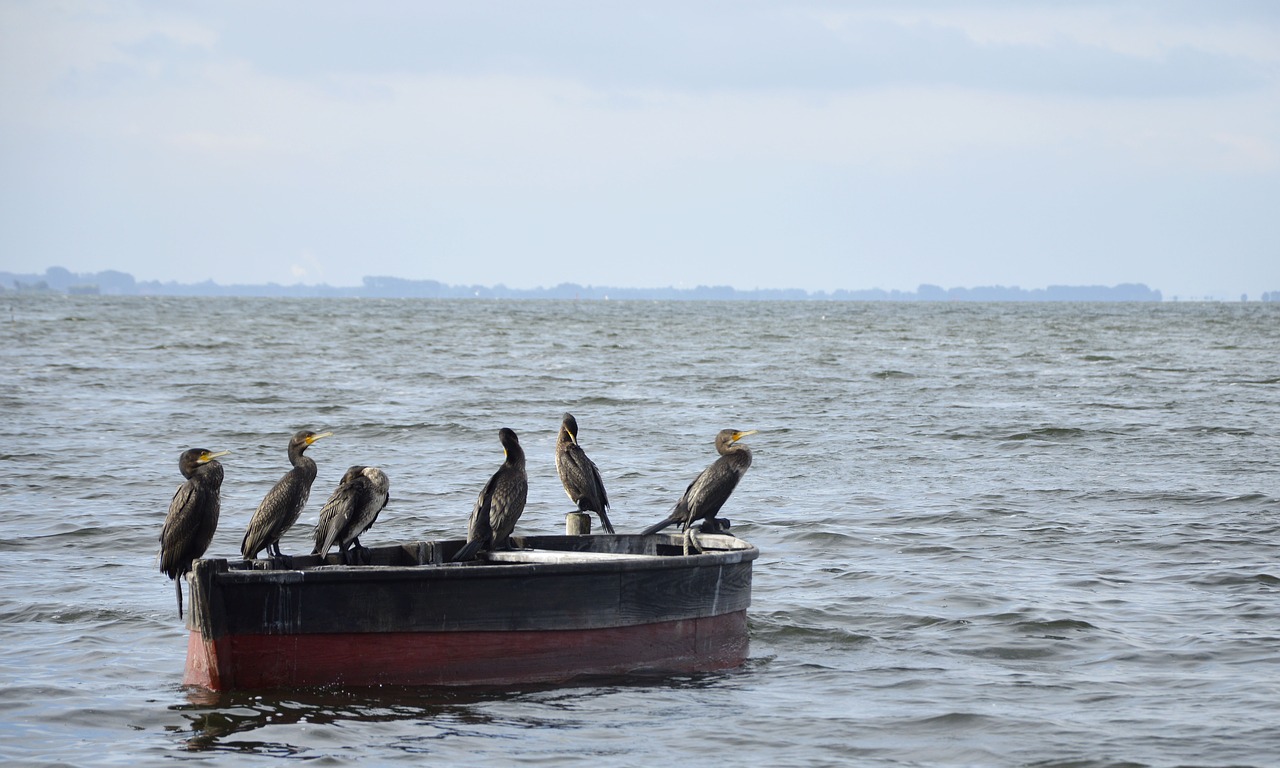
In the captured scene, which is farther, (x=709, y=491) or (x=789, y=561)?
(x=789, y=561)

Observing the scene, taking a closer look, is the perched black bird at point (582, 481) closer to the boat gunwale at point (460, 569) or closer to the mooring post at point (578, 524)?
the mooring post at point (578, 524)

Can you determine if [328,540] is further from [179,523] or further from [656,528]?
[656,528]

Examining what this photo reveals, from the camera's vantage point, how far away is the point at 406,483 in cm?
2052

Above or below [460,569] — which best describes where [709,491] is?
above

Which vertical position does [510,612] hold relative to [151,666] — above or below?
above

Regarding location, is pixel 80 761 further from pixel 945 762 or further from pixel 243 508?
pixel 243 508

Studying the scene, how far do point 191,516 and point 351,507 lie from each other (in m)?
1.02

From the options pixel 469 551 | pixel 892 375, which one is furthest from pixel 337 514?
pixel 892 375

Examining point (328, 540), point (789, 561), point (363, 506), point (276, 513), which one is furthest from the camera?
point (789, 561)

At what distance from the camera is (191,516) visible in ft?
32.1

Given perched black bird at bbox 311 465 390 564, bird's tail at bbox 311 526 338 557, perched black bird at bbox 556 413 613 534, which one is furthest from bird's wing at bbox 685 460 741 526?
bird's tail at bbox 311 526 338 557

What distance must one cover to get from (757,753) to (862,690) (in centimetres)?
165

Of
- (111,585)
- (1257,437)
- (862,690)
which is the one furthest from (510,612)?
(1257,437)

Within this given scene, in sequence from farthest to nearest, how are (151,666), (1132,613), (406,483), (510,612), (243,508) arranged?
(406,483)
(243,508)
(1132,613)
(151,666)
(510,612)
